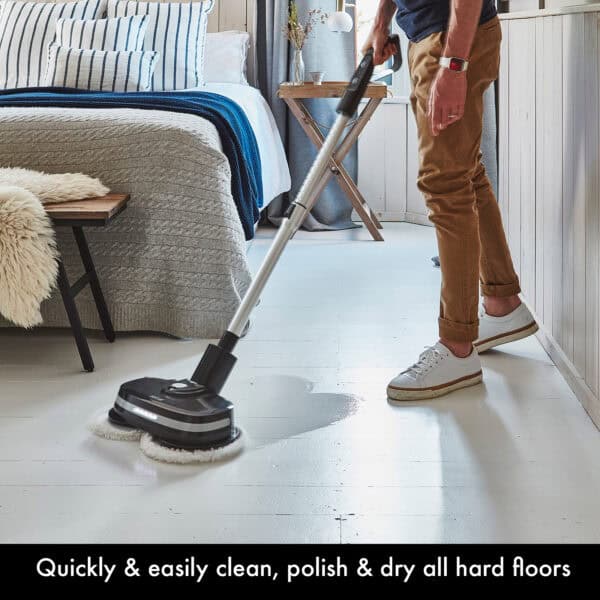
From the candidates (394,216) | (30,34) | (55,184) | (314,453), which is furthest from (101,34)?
(314,453)

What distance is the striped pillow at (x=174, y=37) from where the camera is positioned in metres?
4.49

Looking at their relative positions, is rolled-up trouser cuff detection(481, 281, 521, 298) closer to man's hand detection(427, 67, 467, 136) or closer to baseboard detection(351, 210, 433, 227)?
man's hand detection(427, 67, 467, 136)

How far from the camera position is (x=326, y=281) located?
3.77m

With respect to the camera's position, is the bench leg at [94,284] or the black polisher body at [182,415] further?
the bench leg at [94,284]

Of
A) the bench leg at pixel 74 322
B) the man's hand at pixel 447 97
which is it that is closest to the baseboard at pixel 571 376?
the man's hand at pixel 447 97

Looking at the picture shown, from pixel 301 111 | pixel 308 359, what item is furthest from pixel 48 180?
pixel 301 111

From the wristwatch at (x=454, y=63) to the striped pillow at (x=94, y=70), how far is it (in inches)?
89.6

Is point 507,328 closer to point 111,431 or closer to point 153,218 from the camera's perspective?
point 153,218

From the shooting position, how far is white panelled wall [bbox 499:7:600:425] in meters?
2.25

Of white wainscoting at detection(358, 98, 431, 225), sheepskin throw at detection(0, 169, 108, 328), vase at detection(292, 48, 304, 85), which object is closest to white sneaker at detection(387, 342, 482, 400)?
sheepskin throw at detection(0, 169, 108, 328)

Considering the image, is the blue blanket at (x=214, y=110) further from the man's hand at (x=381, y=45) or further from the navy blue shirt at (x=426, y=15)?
the navy blue shirt at (x=426, y=15)

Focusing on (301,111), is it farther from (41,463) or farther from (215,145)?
(41,463)

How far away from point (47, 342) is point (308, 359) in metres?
0.76

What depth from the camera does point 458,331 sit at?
2426 millimetres
